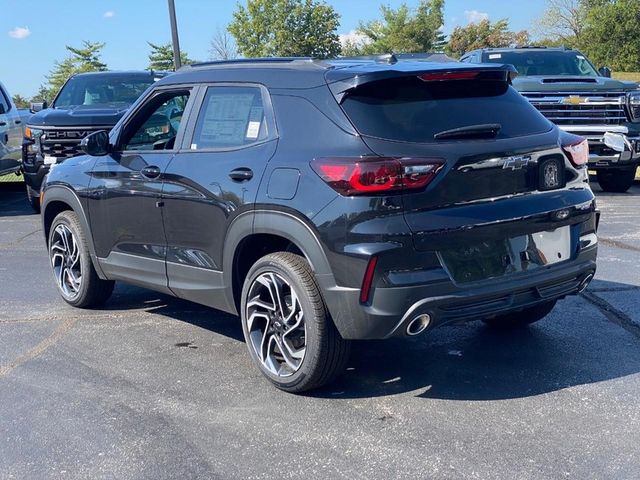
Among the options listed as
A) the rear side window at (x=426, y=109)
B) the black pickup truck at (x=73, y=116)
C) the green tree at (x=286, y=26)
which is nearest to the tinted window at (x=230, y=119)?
the rear side window at (x=426, y=109)

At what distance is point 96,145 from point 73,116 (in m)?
5.44

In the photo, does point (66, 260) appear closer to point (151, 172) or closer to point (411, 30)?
point (151, 172)

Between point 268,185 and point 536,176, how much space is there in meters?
1.45

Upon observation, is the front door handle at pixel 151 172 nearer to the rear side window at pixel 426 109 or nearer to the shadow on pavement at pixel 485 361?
the shadow on pavement at pixel 485 361

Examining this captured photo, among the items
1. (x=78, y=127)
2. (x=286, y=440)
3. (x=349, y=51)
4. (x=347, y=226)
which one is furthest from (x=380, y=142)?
(x=349, y=51)

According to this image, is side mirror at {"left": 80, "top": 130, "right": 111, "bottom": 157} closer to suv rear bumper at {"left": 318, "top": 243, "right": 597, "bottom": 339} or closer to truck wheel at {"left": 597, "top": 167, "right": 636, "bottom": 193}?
suv rear bumper at {"left": 318, "top": 243, "right": 597, "bottom": 339}

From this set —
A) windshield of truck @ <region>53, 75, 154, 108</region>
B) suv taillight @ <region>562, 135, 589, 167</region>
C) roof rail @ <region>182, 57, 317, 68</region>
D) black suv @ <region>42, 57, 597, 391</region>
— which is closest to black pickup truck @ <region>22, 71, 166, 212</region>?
windshield of truck @ <region>53, 75, 154, 108</region>

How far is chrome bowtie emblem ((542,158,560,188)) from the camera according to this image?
4297 millimetres

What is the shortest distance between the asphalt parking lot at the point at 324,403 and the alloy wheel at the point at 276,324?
18 cm

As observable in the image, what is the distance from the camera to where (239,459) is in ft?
11.8

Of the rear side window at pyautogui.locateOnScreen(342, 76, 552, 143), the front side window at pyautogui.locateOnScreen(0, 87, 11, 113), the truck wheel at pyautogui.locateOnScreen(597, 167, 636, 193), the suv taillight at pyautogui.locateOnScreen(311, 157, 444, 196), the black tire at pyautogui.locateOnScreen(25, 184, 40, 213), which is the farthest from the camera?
the front side window at pyautogui.locateOnScreen(0, 87, 11, 113)

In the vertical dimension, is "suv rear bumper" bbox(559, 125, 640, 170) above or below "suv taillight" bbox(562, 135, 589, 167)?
below

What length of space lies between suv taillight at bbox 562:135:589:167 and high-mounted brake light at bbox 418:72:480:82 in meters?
0.67

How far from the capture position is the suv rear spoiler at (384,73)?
4059 millimetres
